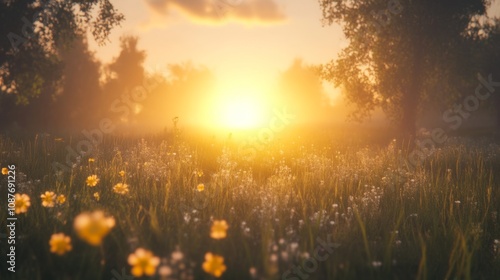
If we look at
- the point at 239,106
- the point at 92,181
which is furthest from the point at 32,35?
the point at 239,106

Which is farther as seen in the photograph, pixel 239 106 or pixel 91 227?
pixel 239 106

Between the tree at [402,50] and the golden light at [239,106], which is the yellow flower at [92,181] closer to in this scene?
the tree at [402,50]

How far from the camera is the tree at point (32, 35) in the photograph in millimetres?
11914

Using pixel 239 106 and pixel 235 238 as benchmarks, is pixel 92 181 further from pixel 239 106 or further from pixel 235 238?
pixel 239 106

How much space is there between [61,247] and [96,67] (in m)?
31.2

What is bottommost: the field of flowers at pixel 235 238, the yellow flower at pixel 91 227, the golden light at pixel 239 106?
the field of flowers at pixel 235 238

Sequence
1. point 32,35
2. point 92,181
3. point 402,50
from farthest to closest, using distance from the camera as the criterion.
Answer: point 402,50 < point 32,35 < point 92,181

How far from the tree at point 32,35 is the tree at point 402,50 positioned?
12.0 meters

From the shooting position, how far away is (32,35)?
12359 mm

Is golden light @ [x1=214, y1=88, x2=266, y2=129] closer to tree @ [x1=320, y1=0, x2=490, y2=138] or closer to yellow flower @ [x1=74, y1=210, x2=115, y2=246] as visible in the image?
tree @ [x1=320, y1=0, x2=490, y2=138]

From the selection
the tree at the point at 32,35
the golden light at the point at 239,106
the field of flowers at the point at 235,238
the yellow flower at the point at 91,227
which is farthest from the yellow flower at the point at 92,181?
the golden light at the point at 239,106

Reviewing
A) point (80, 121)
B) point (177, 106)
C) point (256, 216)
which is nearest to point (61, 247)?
point (256, 216)

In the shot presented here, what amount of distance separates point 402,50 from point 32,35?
52.5ft

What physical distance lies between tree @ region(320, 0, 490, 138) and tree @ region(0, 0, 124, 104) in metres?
12.0
